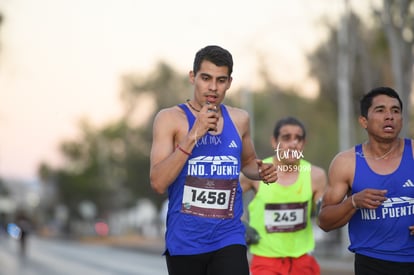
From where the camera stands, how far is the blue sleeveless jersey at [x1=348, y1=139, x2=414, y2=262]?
5.56 m

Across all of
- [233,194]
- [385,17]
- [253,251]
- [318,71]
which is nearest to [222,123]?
[233,194]

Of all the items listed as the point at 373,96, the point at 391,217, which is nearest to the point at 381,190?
the point at 391,217

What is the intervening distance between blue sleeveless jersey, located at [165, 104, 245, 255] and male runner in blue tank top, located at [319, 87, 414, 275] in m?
0.65

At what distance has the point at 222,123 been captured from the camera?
18.3 feet

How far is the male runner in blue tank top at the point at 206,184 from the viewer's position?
5.38 meters

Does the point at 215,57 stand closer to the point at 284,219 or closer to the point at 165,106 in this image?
the point at 284,219

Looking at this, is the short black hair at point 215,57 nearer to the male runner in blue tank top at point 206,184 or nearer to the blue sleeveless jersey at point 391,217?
the male runner in blue tank top at point 206,184

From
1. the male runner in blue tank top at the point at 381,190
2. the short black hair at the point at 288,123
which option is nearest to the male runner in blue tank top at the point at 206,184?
the male runner in blue tank top at the point at 381,190

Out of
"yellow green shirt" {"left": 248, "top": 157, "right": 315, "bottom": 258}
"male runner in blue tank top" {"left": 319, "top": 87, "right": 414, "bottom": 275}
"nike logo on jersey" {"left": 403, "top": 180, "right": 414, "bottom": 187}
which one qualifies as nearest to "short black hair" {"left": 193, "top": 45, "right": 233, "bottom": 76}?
"male runner in blue tank top" {"left": 319, "top": 87, "right": 414, "bottom": 275}

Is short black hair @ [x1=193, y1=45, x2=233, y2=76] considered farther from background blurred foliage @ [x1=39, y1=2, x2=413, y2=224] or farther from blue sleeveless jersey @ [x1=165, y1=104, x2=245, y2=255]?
background blurred foliage @ [x1=39, y1=2, x2=413, y2=224]

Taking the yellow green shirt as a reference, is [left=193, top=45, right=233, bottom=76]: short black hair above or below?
above

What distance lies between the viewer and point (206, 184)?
5.45 m

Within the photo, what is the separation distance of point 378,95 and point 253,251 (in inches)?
87.3

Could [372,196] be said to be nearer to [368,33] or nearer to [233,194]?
[233,194]
